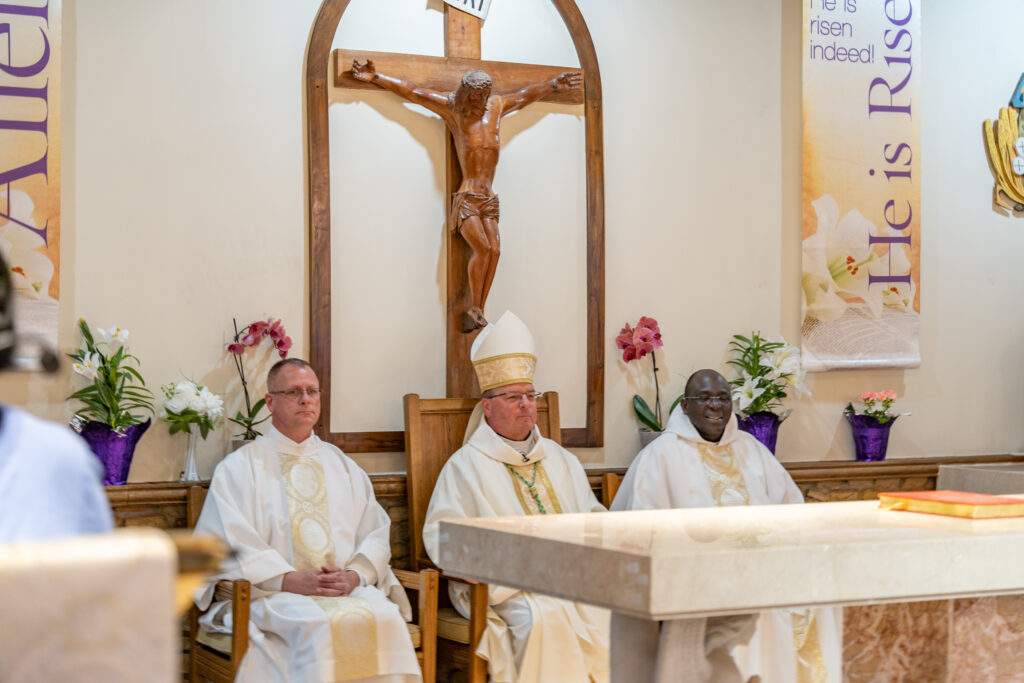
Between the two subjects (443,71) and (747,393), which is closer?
(443,71)

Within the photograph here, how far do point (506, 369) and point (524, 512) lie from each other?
0.61m

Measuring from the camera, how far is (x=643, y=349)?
6.48m

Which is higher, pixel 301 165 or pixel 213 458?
pixel 301 165

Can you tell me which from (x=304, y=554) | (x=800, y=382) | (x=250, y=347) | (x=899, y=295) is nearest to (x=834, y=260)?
(x=899, y=295)

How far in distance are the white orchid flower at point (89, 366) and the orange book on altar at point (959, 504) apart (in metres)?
3.08

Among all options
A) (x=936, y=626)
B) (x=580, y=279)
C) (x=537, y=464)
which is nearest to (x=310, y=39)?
(x=580, y=279)

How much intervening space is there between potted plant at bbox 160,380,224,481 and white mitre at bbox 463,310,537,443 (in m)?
1.12

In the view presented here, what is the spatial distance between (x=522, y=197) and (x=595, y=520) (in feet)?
8.68

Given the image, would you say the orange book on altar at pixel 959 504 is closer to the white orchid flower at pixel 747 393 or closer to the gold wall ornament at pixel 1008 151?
the white orchid flower at pixel 747 393

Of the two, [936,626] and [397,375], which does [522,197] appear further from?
[936,626]

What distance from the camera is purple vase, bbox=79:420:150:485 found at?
5.42 meters

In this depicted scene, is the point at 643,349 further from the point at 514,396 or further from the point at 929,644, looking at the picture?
the point at 929,644

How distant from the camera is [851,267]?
7.07 m

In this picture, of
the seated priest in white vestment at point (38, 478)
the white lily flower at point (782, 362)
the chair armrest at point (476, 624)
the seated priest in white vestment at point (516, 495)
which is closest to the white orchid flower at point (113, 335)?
the seated priest in white vestment at point (516, 495)
